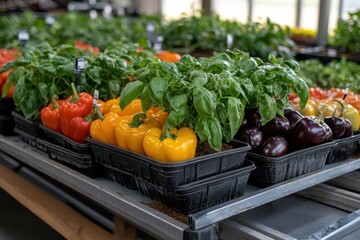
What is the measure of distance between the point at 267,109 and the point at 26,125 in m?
1.16

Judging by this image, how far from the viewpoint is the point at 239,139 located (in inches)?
73.8

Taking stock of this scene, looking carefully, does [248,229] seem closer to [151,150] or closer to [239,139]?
[239,139]

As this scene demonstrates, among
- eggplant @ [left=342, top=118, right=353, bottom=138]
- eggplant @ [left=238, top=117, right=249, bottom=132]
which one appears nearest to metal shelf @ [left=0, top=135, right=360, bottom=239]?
eggplant @ [left=342, top=118, right=353, bottom=138]

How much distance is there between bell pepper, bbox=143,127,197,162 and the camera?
1.60m

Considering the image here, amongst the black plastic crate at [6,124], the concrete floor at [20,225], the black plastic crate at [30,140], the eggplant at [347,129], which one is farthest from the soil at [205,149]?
the concrete floor at [20,225]

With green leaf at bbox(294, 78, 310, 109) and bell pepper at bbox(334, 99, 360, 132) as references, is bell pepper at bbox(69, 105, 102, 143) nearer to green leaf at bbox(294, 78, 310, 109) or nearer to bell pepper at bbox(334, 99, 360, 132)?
green leaf at bbox(294, 78, 310, 109)

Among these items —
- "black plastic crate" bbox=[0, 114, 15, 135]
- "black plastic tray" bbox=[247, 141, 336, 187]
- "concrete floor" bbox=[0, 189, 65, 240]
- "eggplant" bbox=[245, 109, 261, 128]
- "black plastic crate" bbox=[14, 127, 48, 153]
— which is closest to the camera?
"black plastic tray" bbox=[247, 141, 336, 187]

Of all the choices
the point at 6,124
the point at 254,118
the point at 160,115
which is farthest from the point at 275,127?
the point at 6,124

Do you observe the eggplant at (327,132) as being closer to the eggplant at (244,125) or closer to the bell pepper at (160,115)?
the eggplant at (244,125)

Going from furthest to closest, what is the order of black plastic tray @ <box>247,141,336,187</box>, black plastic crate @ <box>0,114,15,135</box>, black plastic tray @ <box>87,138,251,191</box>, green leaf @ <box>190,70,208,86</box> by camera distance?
1. black plastic crate @ <box>0,114,15,135</box>
2. black plastic tray @ <box>247,141,336,187</box>
3. green leaf @ <box>190,70,208,86</box>
4. black plastic tray @ <box>87,138,251,191</box>

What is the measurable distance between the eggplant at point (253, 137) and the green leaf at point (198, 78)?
0.28m

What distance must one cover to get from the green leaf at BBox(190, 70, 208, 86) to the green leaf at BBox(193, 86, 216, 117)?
0.05 metres

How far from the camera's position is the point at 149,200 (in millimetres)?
1771

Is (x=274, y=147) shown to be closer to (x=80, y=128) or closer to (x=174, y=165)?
(x=174, y=165)
